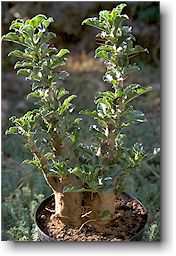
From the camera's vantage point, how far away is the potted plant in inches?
38.9

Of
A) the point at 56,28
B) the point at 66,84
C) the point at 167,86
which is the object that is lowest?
the point at 167,86

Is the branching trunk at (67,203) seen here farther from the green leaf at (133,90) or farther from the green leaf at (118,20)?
the green leaf at (118,20)

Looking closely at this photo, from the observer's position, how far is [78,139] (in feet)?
3.56

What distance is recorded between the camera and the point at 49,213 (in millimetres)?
1161

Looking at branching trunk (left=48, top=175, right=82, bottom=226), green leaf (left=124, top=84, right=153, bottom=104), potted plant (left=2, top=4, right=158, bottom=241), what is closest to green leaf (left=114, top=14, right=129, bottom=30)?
potted plant (left=2, top=4, right=158, bottom=241)

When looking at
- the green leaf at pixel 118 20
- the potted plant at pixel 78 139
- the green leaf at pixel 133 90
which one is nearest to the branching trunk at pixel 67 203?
the potted plant at pixel 78 139

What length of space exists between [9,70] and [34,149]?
0.99m

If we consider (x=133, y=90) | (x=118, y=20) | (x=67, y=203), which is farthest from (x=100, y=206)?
(x=118, y=20)

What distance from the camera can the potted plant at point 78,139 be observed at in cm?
99

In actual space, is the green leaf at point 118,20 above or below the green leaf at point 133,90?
above

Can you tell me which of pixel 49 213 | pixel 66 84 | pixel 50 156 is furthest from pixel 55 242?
pixel 66 84

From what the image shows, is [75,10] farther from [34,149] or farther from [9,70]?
[34,149]

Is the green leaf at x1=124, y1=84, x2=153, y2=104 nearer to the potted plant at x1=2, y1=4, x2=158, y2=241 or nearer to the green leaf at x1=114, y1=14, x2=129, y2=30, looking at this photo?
the potted plant at x1=2, y1=4, x2=158, y2=241

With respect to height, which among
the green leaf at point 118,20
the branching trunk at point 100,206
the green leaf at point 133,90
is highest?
the green leaf at point 118,20
